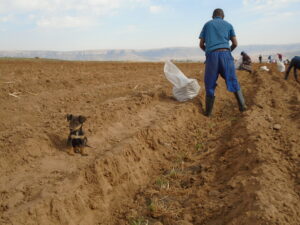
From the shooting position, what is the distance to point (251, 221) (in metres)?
2.61

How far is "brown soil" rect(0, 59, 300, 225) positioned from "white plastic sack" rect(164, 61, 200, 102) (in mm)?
838

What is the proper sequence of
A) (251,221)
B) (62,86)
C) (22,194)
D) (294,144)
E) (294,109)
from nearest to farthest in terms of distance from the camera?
(251,221)
(22,194)
(294,144)
(294,109)
(62,86)

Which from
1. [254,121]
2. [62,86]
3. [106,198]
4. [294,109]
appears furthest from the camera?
[62,86]

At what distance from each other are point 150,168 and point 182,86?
3.24m

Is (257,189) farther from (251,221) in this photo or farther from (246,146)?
(246,146)

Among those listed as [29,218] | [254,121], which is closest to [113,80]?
[254,121]

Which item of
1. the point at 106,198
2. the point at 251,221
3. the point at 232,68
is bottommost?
the point at 106,198

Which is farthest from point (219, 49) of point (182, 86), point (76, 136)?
point (76, 136)

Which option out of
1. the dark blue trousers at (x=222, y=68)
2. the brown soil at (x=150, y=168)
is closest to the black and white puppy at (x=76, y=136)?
the brown soil at (x=150, y=168)

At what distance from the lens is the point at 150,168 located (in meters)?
4.64

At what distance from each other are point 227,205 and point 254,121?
102 inches

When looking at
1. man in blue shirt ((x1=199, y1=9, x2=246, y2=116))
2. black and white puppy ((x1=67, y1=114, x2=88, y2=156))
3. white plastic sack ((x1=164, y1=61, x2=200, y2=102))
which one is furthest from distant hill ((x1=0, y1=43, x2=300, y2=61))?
black and white puppy ((x1=67, y1=114, x2=88, y2=156))

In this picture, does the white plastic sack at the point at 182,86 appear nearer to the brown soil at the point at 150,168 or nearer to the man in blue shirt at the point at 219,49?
the brown soil at the point at 150,168

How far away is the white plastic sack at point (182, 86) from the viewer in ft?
24.6
